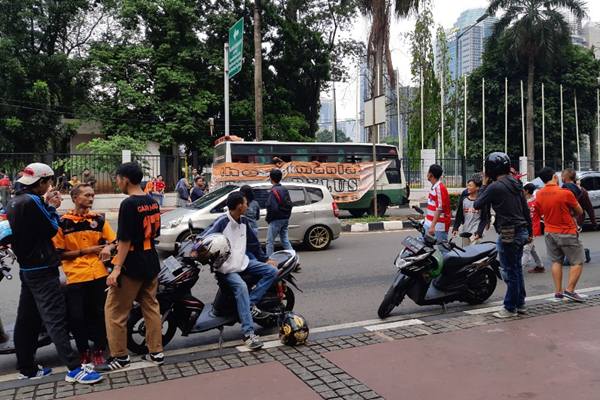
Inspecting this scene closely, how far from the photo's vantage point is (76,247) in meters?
4.34

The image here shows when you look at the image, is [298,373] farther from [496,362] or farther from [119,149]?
[119,149]

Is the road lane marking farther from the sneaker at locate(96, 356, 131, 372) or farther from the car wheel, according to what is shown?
the car wheel

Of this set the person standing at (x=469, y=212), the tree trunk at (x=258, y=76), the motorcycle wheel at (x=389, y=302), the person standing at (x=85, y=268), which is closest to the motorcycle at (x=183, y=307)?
the person standing at (x=85, y=268)

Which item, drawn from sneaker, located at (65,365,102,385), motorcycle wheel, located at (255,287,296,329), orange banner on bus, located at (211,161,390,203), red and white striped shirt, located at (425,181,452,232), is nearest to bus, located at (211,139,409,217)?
orange banner on bus, located at (211,161,390,203)

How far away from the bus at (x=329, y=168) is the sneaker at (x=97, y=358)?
1190 cm

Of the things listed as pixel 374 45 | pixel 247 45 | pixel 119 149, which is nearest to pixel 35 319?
pixel 374 45

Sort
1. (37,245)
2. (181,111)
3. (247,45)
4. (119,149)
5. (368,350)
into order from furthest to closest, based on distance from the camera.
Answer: (247,45)
(181,111)
(119,149)
(368,350)
(37,245)

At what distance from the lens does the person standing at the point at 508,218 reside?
5.48m

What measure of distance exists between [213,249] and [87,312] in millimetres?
1159

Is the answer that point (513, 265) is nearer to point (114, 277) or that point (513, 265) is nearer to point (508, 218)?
point (508, 218)

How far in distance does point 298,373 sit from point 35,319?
2075mm

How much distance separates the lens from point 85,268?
432cm

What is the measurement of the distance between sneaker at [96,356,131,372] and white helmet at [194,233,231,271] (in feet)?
3.30

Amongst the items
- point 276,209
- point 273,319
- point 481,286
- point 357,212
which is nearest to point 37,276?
point 273,319
